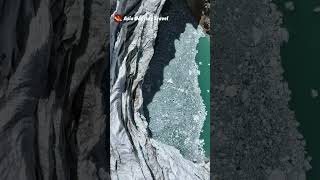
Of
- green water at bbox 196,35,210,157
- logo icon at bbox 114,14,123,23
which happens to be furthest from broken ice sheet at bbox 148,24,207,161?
logo icon at bbox 114,14,123,23

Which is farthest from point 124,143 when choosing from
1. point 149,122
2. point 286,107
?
point 286,107

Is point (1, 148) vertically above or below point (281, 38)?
below

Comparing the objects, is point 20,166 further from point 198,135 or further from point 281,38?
point 281,38

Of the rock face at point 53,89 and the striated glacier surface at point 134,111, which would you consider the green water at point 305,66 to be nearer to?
the striated glacier surface at point 134,111

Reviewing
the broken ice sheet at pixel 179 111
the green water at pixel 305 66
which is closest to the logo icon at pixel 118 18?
the broken ice sheet at pixel 179 111

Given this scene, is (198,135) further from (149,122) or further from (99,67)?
(99,67)

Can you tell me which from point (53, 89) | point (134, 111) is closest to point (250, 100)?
point (134, 111)

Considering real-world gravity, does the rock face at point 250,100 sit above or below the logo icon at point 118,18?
below

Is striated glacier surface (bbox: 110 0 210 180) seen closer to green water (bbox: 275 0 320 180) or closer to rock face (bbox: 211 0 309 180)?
rock face (bbox: 211 0 309 180)
